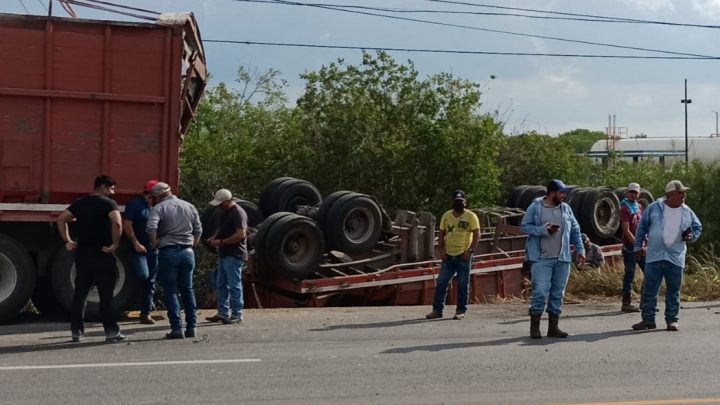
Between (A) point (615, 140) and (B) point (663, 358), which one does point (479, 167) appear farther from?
(A) point (615, 140)

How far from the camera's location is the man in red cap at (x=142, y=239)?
11.2 meters

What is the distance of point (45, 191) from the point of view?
11.4m

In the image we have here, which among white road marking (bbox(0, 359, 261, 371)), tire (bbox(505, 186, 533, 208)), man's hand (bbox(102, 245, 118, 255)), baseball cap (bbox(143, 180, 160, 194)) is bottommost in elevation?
white road marking (bbox(0, 359, 261, 371))

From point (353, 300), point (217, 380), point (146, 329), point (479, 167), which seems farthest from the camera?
point (479, 167)

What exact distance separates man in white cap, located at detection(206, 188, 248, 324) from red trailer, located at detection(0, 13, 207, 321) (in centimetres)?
77

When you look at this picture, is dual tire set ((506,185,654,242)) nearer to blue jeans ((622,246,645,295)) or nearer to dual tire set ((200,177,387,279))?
dual tire set ((200,177,387,279))

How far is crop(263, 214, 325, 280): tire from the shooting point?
13953 mm

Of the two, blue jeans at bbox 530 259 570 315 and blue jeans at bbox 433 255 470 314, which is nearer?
blue jeans at bbox 530 259 570 315

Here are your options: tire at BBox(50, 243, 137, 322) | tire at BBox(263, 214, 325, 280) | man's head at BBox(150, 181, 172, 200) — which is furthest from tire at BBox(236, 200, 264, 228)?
man's head at BBox(150, 181, 172, 200)

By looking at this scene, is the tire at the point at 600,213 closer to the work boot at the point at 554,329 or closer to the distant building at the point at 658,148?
the work boot at the point at 554,329

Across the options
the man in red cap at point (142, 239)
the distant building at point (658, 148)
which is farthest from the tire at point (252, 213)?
the distant building at point (658, 148)

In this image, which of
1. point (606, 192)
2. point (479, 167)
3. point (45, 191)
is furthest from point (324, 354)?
point (479, 167)

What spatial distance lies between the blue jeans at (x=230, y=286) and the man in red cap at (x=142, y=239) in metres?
0.82

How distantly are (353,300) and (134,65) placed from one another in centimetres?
517
